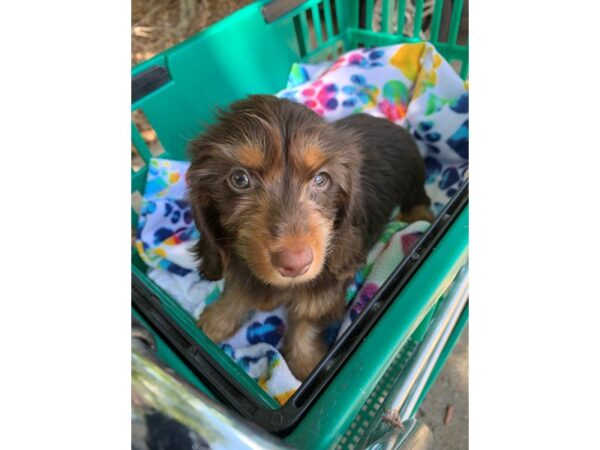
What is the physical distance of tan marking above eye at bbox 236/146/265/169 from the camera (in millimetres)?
1370

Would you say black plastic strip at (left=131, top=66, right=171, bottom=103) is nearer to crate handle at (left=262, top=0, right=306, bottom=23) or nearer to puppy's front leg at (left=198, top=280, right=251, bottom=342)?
crate handle at (left=262, top=0, right=306, bottom=23)

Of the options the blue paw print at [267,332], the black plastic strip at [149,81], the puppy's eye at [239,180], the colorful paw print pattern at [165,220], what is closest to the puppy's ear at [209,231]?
the puppy's eye at [239,180]

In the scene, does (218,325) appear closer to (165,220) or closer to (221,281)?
(221,281)

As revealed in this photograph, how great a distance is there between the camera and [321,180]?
4.84 feet

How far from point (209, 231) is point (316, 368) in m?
0.66

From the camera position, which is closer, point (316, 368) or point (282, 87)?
point (316, 368)

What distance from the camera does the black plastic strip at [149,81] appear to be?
2.09m

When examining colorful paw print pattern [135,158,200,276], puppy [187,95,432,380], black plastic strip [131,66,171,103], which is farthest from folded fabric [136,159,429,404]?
black plastic strip [131,66,171,103]

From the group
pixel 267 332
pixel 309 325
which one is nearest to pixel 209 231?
pixel 309 325

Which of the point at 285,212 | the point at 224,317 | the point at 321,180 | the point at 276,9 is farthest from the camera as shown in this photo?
the point at 276,9

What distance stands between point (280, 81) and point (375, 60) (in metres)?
0.60

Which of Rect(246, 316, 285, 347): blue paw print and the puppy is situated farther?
Rect(246, 316, 285, 347): blue paw print

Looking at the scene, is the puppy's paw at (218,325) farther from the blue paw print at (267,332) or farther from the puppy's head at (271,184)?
the puppy's head at (271,184)

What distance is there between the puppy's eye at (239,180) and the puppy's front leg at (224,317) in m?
0.59
